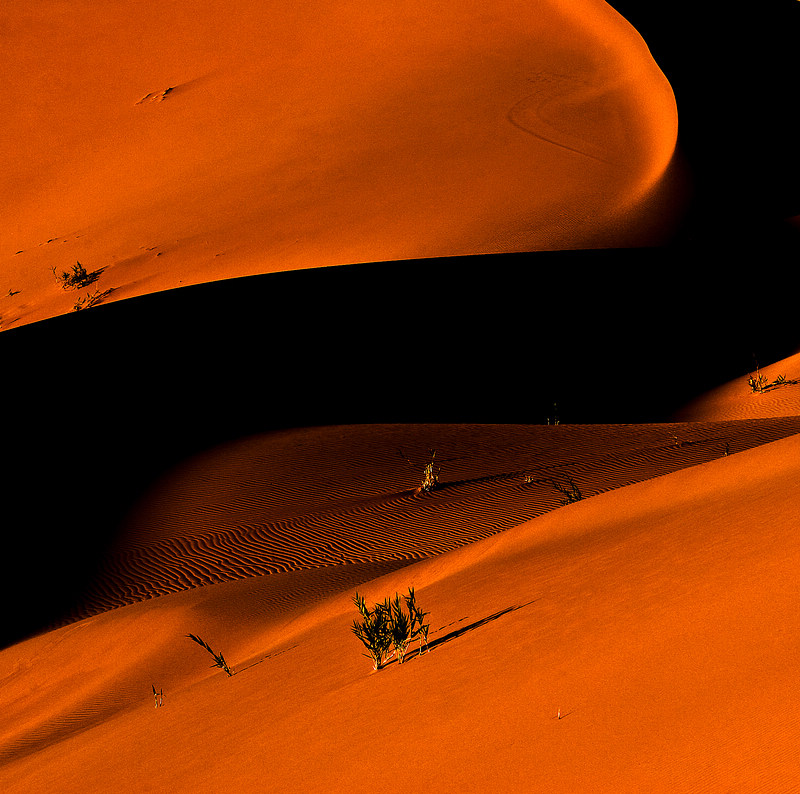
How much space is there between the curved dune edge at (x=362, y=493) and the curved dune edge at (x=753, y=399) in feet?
7.19

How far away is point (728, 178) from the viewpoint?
54.2 ft

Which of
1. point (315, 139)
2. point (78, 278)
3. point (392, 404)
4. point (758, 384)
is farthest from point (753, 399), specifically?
point (315, 139)

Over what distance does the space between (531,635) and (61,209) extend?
17.4 metres

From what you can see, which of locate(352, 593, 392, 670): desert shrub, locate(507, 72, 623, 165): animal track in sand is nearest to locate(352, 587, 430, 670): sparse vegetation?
locate(352, 593, 392, 670): desert shrub

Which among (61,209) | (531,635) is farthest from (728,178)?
(531,635)

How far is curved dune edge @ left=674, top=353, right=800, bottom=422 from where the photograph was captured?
11.3 metres

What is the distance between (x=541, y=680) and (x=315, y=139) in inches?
661

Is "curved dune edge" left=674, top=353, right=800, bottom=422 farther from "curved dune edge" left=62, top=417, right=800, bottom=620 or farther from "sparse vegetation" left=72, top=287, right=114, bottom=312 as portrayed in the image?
"sparse vegetation" left=72, top=287, right=114, bottom=312

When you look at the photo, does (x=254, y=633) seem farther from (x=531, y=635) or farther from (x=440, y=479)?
(x=440, y=479)

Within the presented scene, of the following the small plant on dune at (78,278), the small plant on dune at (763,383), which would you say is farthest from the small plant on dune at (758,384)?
the small plant on dune at (78,278)

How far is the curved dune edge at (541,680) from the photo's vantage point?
2602 mm

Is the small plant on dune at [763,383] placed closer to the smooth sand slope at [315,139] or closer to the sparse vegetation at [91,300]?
the smooth sand slope at [315,139]

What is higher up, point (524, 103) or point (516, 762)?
point (524, 103)

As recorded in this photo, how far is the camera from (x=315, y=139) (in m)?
18.9
